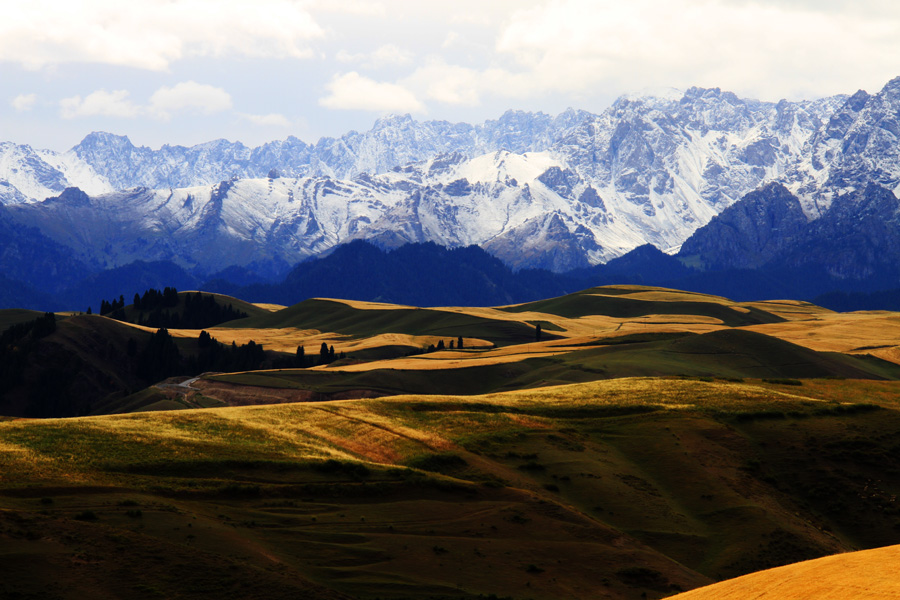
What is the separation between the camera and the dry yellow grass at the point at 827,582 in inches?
1435

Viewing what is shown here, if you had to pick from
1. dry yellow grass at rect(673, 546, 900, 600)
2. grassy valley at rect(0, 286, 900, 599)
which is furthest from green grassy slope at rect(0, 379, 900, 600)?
dry yellow grass at rect(673, 546, 900, 600)

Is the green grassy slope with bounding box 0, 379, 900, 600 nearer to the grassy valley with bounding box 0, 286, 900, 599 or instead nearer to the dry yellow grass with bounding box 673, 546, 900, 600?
the grassy valley with bounding box 0, 286, 900, 599

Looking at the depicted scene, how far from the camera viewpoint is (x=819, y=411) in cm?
12350

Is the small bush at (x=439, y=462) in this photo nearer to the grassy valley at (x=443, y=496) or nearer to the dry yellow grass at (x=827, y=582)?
the grassy valley at (x=443, y=496)

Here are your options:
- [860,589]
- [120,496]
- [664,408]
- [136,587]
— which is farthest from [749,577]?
[664,408]

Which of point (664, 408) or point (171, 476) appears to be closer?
point (171, 476)

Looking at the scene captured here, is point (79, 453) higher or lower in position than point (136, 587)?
higher

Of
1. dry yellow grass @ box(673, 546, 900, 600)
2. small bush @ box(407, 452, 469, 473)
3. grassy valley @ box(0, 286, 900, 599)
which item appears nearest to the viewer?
dry yellow grass @ box(673, 546, 900, 600)

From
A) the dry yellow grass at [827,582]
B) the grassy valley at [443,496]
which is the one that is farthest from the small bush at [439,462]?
the dry yellow grass at [827,582]

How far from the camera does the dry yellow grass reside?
36438 millimetres

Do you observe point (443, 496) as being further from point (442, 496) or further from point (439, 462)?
point (439, 462)

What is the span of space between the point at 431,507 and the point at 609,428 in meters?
39.7

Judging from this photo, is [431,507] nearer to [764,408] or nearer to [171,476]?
[171,476]

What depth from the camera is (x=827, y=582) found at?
38406mm
